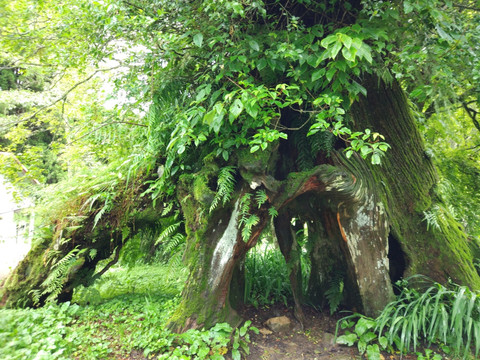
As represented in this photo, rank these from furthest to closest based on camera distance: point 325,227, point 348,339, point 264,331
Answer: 1. point 325,227
2. point 264,331
3. point 348,339

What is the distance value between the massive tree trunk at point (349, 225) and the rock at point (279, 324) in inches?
9.0

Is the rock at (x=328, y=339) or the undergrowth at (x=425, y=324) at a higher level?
the undergrowth at (x=425, y=324)

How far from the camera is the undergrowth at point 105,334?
111 inches

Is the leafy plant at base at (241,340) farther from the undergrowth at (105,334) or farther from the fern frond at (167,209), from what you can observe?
the fern frond at (167,209)

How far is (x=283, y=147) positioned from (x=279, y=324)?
7.54ft

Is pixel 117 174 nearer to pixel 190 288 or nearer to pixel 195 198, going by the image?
pixel 195 198

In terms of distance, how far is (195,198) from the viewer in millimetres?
3432

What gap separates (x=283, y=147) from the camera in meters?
4.18

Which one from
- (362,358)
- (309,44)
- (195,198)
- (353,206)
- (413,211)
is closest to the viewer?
(309,44)

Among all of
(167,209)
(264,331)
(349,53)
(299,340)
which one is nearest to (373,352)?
(299,340)

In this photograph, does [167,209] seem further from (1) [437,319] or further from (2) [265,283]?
(1) [437,319]

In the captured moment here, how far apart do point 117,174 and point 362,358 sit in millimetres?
3744

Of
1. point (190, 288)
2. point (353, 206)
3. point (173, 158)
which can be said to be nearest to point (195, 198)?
point (173, 158)

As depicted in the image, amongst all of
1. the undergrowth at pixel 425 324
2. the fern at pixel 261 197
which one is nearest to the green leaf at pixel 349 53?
the fern at pixel 261 197
